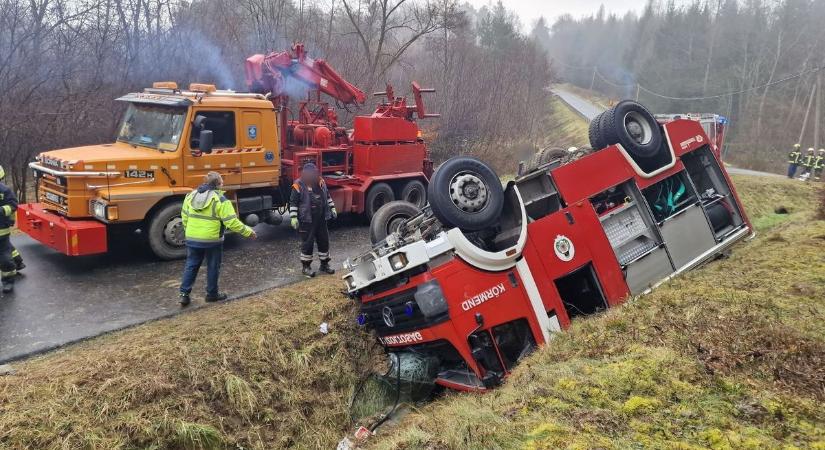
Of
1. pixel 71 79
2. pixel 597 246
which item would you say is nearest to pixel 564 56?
pixel 71 79

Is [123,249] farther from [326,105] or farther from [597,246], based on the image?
[597,246]

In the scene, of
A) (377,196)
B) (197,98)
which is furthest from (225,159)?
(377,196)

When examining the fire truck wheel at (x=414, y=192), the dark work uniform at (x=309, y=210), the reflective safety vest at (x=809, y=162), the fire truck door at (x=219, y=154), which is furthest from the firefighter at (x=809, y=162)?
the fire truck door at (x=219, y=154)

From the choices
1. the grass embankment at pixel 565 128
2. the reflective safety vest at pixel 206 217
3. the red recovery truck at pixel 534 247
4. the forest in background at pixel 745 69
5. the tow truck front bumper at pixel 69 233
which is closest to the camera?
the red recovery truck at pixel 534 247

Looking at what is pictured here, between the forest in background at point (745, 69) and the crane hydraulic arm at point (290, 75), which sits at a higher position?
the forest in background at point (745, 69)

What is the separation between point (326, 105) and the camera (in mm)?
10281

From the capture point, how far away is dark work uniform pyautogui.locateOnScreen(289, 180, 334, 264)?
7.34 m

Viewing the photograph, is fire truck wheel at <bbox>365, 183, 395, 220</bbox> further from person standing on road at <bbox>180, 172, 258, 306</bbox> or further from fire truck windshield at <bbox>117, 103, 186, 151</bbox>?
person standing on road at <bbox>180, 172, 258, 306</bbox>

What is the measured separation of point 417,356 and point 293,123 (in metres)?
6.15

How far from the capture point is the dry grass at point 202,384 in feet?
13.1

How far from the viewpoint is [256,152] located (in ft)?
28.4

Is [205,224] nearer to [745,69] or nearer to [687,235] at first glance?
[687,235]

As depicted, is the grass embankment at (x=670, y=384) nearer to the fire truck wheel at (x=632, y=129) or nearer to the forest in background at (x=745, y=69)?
the fire truck wheel at (x=632, y=129)

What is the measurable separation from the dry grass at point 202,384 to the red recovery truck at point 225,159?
7.20 feet
